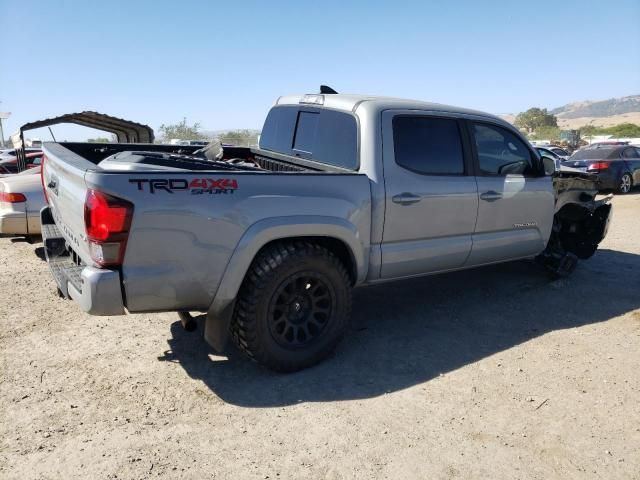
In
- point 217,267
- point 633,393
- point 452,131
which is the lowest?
point 633,393

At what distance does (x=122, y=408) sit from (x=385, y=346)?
6.49 feet

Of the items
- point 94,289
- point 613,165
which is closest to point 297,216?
point 94,289

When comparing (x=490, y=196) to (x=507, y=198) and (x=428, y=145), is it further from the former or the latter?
(x=428, y=145)

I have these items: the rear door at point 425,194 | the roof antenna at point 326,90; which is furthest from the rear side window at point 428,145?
the roof antenna at point 326,90

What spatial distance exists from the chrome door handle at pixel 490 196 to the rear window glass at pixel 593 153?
1161 cm

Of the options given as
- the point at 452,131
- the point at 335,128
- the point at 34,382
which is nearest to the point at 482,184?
the point at 452,131

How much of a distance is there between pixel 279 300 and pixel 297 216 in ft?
2.00

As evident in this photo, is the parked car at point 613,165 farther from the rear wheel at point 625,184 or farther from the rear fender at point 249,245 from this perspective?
the rear fender at point 249,245

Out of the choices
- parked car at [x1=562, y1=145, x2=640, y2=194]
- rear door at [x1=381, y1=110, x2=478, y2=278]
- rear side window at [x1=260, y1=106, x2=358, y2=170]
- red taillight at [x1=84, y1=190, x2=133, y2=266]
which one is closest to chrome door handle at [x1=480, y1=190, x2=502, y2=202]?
rear door at [x1=381, y1=110, x2=478, y2=278]

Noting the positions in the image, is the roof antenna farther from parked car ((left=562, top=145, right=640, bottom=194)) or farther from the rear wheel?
the rear wheel

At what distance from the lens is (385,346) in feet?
12.8

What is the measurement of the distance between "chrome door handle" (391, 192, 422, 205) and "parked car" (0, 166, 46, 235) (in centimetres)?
477

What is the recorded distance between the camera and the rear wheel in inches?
537

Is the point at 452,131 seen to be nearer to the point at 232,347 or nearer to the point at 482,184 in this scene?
the point at 482,184
